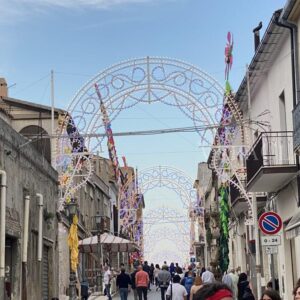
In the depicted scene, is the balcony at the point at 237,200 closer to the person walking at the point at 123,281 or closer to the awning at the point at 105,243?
the person walking at the point at 123,281

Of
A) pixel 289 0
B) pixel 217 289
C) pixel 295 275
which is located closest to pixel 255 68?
pixel 289 0

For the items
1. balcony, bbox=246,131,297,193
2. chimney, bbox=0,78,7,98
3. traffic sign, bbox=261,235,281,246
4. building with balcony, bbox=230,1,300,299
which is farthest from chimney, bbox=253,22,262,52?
chimney, bbox=0,78,7,98

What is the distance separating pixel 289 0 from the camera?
16.1 meters

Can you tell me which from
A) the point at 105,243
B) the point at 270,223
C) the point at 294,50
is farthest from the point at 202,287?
the point at 105,243

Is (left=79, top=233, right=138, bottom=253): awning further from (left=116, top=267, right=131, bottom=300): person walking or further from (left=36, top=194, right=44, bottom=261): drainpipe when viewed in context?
(left=36, top=194, right=44, bottom=261): drainpipe

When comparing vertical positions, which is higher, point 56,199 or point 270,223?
point 56,199

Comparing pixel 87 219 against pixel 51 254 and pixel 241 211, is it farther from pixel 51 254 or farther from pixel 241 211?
pixel 51 254

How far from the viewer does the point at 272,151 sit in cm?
1934

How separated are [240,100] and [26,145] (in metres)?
9.53

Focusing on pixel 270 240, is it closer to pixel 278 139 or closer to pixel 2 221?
pixel 278 139

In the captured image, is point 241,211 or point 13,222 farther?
point 241,211

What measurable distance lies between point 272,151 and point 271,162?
0.35 meters

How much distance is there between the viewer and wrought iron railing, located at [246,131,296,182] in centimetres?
1814

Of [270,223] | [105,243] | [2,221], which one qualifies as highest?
[2,221]
